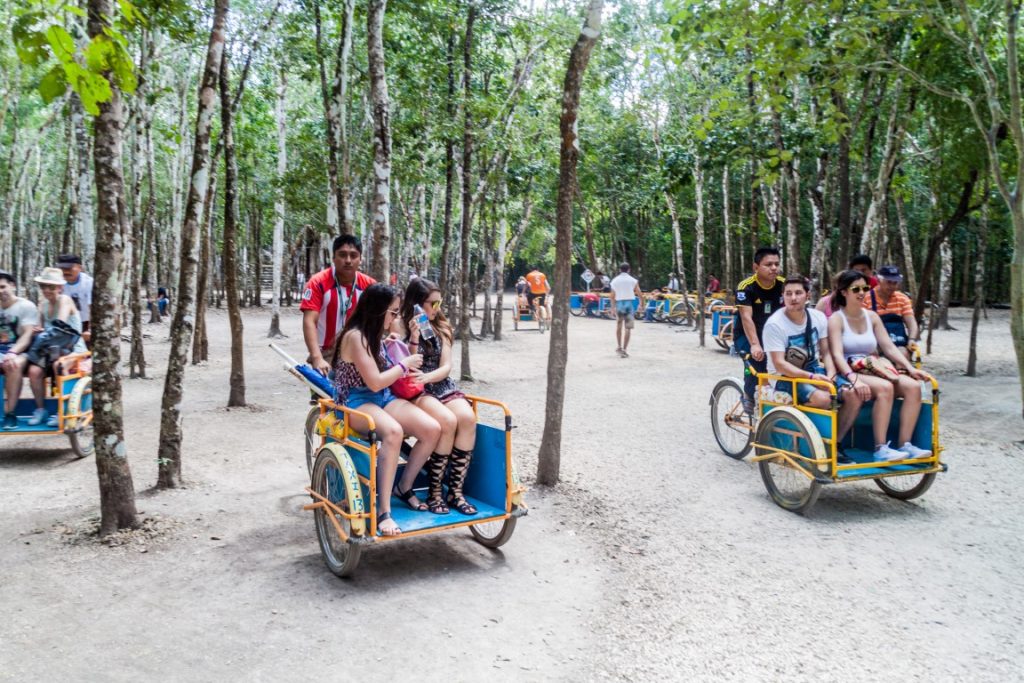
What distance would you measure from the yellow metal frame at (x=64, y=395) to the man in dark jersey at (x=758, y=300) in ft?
19.9

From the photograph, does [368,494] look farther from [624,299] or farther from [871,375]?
[624,299]

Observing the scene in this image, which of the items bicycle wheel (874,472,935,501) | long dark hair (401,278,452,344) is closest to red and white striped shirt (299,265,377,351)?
long dark hair (401,278,452,344)

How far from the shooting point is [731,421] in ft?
25.8

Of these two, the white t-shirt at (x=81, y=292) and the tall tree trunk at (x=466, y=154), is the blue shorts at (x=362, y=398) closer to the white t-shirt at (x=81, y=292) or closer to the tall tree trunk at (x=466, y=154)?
the white t-shirt at (x=81, y=292)

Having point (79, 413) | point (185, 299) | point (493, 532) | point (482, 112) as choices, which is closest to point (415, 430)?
point (493, 532)

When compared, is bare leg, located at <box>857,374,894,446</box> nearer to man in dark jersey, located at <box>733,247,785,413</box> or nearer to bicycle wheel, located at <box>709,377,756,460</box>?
man in dark jersey, located at <box>733,247,785,413</box>

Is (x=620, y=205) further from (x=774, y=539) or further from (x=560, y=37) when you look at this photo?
(x=774, y=539)

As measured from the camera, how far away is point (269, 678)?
3.38 metres

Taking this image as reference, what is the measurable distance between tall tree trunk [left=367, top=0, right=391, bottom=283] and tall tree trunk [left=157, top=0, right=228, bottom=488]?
1.99 meters

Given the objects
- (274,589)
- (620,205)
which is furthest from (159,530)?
(620,205)

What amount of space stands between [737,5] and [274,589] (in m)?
7.42

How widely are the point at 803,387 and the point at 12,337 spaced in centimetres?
712

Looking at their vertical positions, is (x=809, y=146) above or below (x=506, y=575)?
above

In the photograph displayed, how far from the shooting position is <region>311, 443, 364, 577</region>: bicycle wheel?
4.26 meters
